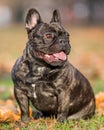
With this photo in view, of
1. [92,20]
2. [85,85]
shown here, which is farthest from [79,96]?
[92,20]

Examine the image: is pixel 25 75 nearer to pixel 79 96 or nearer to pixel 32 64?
pixel 32 64

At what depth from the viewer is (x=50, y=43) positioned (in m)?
9.33

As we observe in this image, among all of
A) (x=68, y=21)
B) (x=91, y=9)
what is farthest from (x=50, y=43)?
(x=68, y=21)

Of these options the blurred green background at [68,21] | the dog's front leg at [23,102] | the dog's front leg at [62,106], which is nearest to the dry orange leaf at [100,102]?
the dog's front leg at [62,106]

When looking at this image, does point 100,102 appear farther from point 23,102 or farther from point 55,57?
point 55,57

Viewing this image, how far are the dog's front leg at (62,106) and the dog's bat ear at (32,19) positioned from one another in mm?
1046

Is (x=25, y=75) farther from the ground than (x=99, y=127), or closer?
farther from the ground

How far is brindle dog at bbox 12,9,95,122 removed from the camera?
368 inches

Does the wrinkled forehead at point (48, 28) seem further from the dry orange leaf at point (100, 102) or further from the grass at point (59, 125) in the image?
the dry orange leaf at point (100, 102)

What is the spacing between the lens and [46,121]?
9727 millimetres

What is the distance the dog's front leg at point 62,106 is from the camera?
9.58 m

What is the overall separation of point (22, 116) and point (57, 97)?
63 cm

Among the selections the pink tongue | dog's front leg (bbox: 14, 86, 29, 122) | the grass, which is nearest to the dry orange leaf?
the grass

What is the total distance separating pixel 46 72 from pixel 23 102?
61cm
